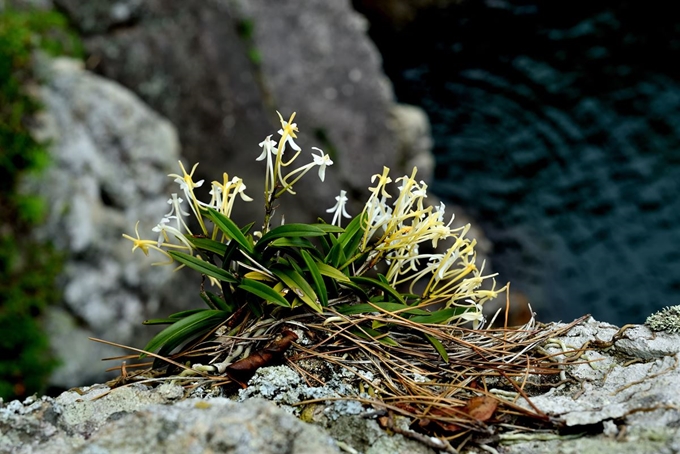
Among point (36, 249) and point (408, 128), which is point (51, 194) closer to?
point (36, 249)

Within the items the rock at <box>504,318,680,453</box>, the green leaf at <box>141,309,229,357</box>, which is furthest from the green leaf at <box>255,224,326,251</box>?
the rock at <box>504,318,680,453</box>

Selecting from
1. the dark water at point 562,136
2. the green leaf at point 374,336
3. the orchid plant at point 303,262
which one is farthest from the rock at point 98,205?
the dark water at point 562,136

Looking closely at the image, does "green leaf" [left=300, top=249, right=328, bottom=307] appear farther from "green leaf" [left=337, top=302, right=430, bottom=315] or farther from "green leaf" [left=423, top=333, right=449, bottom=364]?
"green leaf" [left=423, top=333, right=449, bottom=364]

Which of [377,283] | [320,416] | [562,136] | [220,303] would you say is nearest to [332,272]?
[377,283]

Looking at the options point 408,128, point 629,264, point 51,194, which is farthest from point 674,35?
point 51,194

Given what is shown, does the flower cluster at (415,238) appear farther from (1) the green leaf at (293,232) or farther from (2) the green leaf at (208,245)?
(2) the green leaf at (208,245)

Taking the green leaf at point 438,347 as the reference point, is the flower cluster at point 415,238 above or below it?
above

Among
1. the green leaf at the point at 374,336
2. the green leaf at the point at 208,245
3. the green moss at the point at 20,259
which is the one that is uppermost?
the green leaf at the point at 208,245
